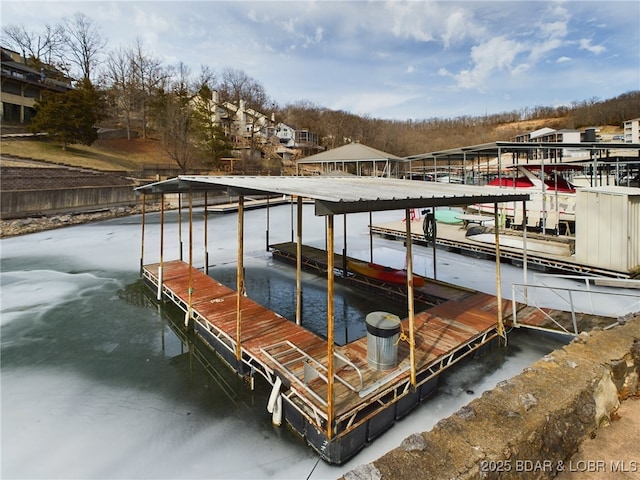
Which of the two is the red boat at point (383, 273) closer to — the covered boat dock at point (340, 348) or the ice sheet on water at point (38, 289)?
the covered boat dock at point (340, 348)

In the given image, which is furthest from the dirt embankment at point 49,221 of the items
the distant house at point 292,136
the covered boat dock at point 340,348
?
the distant house at point 292,136

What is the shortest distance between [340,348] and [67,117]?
108ft

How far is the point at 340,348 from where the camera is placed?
16.8ft

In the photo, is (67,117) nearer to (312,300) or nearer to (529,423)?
(312,300)

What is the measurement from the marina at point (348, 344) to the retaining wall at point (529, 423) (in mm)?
1447

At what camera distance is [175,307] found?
343 inches

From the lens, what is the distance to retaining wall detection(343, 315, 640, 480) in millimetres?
2191

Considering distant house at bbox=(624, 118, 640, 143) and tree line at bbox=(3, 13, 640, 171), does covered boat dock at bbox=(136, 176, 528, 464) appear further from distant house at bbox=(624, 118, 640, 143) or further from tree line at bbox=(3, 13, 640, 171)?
distant house at bbox=(624, 118, 640, 143)

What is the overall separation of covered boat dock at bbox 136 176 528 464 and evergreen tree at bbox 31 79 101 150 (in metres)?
28.0

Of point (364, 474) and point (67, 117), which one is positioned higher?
point (67, 117)

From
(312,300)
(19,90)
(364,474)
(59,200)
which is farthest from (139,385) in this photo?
(19,90)

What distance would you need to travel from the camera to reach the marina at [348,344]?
3.83 meters

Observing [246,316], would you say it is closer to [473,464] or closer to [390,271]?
[390,271]

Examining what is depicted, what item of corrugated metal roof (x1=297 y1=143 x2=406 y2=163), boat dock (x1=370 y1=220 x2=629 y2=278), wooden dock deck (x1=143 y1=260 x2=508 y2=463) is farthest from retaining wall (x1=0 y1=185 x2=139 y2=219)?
boat dock (x1=370 y1=220 x2=629 y2=278)
